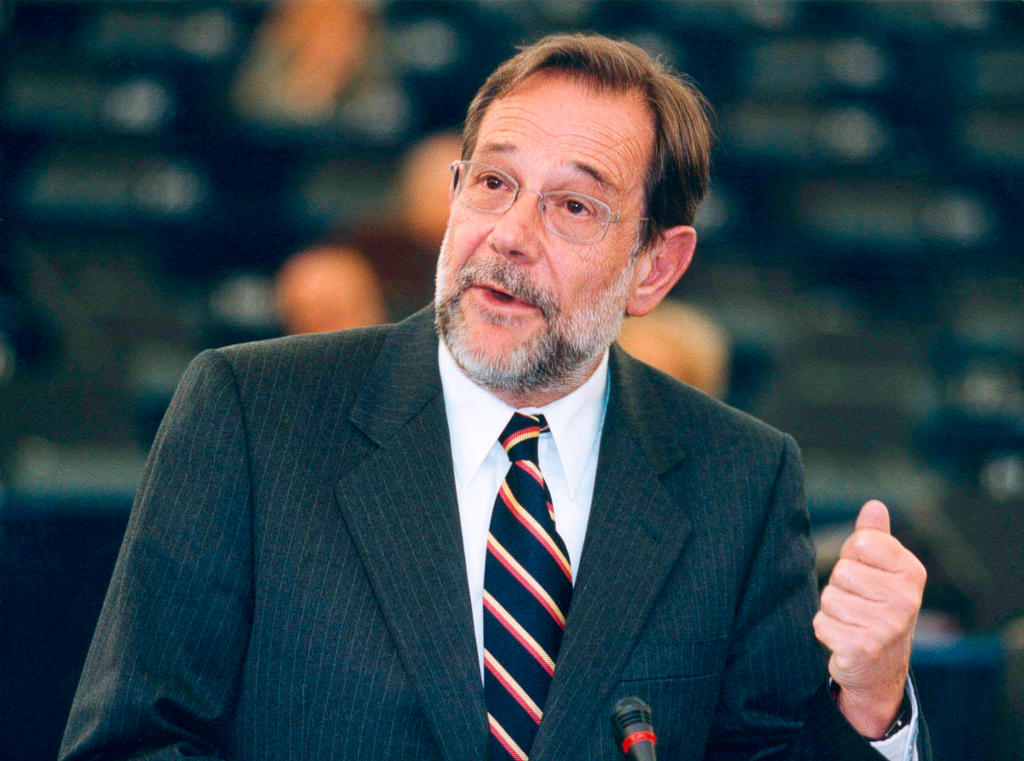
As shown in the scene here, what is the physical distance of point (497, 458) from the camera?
1349 mm

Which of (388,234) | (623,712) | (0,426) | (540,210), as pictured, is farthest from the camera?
(388,234)

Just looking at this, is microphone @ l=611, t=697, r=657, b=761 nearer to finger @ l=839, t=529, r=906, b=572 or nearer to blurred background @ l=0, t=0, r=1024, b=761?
finger @ l=839, t=529, r=906, b=572

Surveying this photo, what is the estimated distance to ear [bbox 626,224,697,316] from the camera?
1545 millimetres

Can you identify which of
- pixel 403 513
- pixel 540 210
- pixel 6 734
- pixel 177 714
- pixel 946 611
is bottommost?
pixel 6 734

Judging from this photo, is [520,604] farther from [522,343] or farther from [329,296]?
[329,296]

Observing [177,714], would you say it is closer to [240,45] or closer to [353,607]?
[353,607]

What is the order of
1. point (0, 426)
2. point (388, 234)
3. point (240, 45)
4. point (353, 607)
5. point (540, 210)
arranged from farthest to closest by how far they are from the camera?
point (240, 45)
point (388, 234)
point (0, 426)
point (540, 210)
point (353, 607)

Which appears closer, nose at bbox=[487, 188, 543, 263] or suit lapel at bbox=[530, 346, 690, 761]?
suit lapel at bbox=[530, 346, 690, 761]

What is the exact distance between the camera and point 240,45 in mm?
3963

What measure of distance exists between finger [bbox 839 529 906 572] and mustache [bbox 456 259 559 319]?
0.44 m

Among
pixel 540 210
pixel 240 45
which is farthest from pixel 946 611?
pixel 240 45

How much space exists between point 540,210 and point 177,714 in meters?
0.70

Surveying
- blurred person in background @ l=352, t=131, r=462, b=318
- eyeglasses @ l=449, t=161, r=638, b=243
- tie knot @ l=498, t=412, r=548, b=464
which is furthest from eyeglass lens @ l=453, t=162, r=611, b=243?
blurred person in background @ l=352, t=131, r=462, b=318

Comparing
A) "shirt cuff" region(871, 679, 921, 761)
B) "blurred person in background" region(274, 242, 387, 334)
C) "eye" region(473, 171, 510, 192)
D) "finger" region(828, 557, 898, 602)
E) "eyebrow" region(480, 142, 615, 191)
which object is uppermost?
"eyebrow" region(480, 142, 615, 191)
